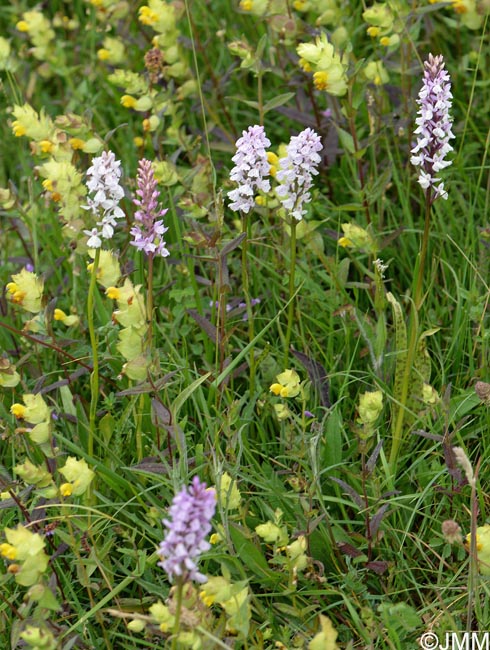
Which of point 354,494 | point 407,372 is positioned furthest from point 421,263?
point 354,494

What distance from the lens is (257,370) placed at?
101 inches

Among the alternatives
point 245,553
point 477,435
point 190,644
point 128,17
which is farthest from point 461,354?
point 128,17

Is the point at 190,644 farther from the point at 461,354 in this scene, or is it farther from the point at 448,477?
the point at 461,354

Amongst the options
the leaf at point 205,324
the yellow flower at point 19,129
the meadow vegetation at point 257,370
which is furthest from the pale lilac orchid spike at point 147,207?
the yellow flower at point 19,129

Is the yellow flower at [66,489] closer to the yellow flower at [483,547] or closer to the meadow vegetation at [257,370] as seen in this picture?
the meadow vegetation at [257,370]

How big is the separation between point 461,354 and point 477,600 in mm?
821

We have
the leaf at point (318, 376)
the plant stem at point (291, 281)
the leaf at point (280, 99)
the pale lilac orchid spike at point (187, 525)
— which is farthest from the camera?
the leaf at point (280, 99)

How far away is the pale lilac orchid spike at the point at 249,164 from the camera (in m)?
1.99

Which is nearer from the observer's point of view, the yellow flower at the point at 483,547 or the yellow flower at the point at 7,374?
the yellow flower at the point at 483,547

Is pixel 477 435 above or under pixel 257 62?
under

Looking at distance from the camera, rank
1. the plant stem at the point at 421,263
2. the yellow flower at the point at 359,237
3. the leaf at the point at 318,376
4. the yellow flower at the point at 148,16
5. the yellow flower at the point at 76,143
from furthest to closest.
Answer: the yellow flower at the point at 148,16 < the yellow flower at the point at 76,143 < the yellow flower at the point at 359,237 < the leaf at the point at 318,376 < the plant stem at the point at 421,263

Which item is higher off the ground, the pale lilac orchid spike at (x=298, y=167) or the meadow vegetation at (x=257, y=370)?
the pale lilac orchid spike at (x=298, y=167)

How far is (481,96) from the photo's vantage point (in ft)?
10.6

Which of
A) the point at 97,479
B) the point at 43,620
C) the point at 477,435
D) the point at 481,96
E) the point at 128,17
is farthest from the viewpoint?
the point at 128,17
